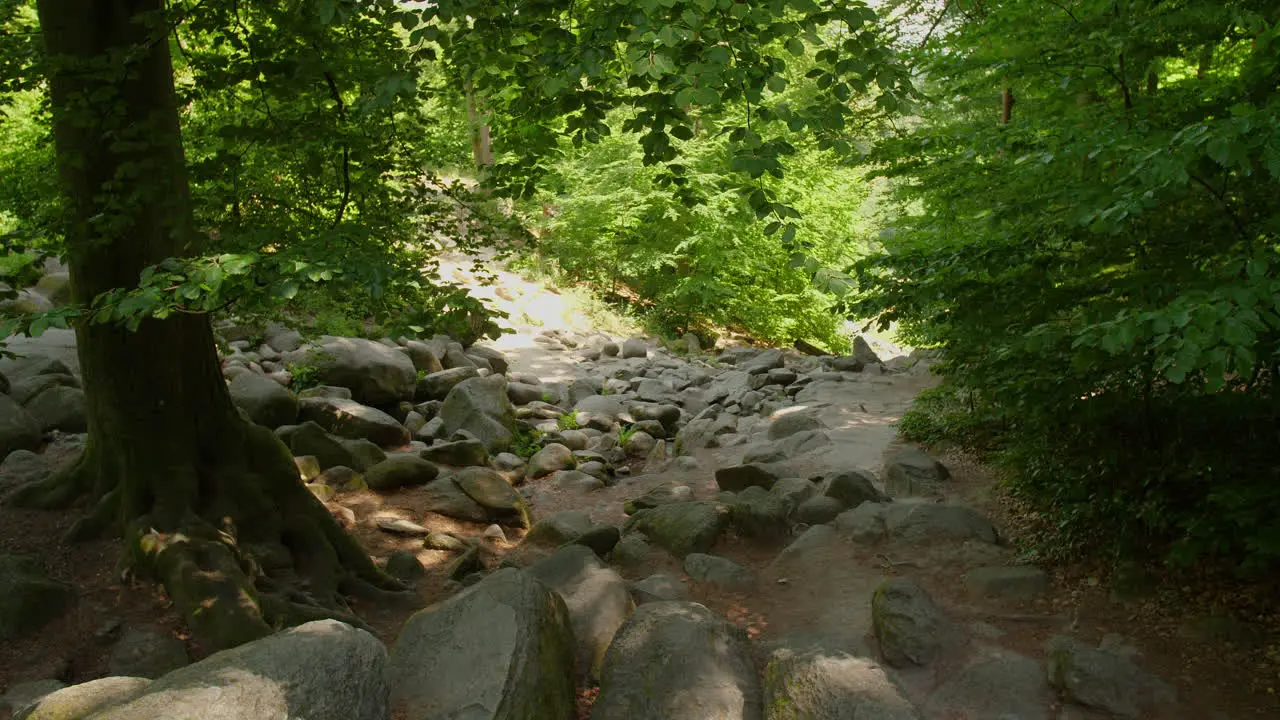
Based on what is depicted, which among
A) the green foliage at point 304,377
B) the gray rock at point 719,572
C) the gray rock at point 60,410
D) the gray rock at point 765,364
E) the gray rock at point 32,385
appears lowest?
the gray rock at point 765,364

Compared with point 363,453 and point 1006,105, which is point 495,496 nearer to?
point 363,453

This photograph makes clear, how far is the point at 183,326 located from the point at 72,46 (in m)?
1.71

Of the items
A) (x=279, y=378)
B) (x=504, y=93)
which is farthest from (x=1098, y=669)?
(x=279, y=378)

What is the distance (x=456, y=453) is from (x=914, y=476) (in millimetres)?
4933

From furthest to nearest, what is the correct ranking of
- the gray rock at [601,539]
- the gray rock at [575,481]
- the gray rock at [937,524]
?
the gray rock at [575,481]
the gray rock at [601,539]
the gray rock at [937,524]

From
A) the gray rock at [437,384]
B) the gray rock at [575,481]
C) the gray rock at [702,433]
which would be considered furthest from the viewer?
the gray rock at [437,384]

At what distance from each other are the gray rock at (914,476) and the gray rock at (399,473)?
15.0 feet

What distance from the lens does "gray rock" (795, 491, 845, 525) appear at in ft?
23.9

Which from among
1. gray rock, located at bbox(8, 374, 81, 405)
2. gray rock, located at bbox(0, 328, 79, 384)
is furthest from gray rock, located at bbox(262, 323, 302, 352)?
gray rock, located at bbox(8, 374, 81, 405)

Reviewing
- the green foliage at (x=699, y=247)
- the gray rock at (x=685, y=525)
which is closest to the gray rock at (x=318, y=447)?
the gray rock at (x=685, y=525)

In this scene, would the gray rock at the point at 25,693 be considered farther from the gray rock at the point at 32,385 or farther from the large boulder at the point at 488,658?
→ the gray rock at the point at 32,385

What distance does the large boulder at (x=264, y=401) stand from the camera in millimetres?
8820

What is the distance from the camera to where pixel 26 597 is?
4.75m

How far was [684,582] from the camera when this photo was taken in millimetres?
6484
